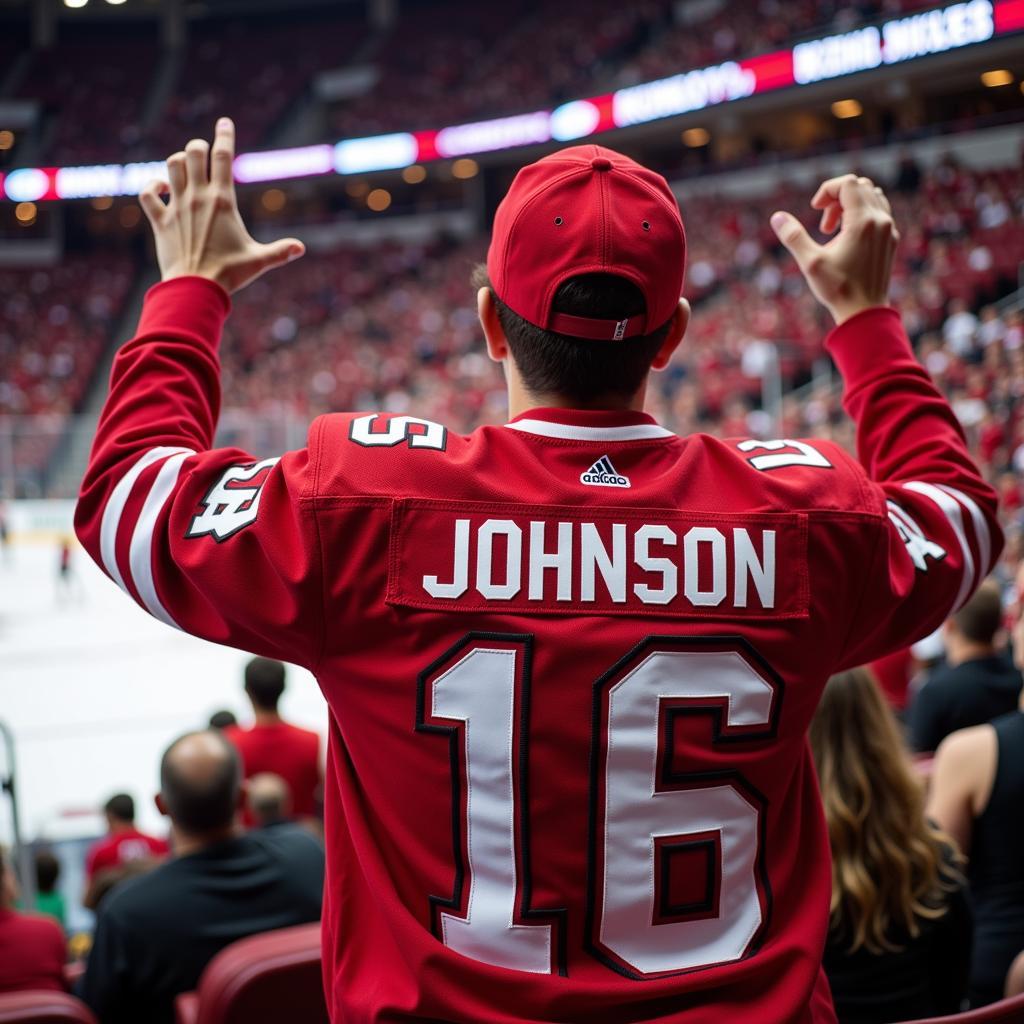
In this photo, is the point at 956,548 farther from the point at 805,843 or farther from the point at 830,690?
the point at 830,690

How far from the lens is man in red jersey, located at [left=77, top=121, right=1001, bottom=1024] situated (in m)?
1.08

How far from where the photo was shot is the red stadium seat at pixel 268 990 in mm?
1794

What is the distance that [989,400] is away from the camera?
35.0 feet

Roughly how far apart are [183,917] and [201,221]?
1.55 meters

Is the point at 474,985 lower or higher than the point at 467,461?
lower

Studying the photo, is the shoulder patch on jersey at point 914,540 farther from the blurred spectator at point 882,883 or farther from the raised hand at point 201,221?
the blurred spectator at point 882,883

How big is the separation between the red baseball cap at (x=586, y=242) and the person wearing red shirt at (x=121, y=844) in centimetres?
389

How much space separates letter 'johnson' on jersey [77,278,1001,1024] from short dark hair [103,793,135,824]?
13.3 ft

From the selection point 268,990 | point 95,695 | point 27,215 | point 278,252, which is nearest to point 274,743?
point 268,990

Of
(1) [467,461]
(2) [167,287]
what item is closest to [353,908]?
(1) [467,461]

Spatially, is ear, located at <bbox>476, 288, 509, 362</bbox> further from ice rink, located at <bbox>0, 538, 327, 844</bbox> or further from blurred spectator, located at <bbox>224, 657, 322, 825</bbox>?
ice rink, located at <bbox>0, 538, 327, 844</bbox>

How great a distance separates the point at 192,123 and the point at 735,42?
14795 millimetres

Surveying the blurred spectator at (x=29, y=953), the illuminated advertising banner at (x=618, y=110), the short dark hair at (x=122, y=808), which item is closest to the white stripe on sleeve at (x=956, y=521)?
the blurred spectator at (x=29, y=953)

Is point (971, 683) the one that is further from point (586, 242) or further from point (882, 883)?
point (586, 242)
